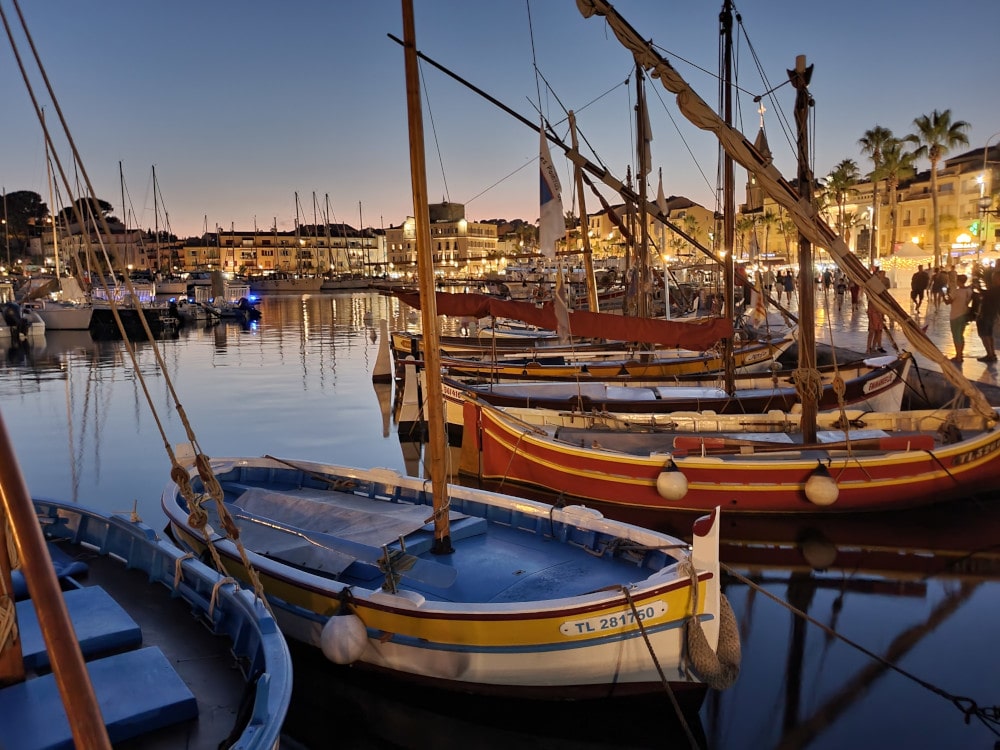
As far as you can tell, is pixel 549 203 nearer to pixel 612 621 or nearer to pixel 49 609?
pixel 612 621

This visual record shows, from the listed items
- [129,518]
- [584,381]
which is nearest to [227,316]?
[584,381]

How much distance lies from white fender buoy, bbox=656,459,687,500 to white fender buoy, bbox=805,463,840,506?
1815 millimetres

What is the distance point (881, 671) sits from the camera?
762 cm

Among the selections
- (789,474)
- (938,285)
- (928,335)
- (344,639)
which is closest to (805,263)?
(789,474)

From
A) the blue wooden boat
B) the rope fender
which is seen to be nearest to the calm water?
the rope fender

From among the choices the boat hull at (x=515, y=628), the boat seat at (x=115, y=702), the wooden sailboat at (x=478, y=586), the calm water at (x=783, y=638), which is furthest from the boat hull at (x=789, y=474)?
the boat seat at (x=115, y=702)

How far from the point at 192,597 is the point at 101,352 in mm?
39843

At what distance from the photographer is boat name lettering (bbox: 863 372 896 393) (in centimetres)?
1541

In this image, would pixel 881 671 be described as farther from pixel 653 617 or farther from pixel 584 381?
pixel 584 381

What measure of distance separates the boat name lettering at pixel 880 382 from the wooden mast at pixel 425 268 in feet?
37.0

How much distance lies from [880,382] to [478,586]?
38.3 feet

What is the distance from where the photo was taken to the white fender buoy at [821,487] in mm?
10977

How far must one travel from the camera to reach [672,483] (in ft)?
36.4

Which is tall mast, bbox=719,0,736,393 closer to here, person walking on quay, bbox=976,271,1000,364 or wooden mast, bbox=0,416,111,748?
person walking on quay, bbox=976,271,1000,364
